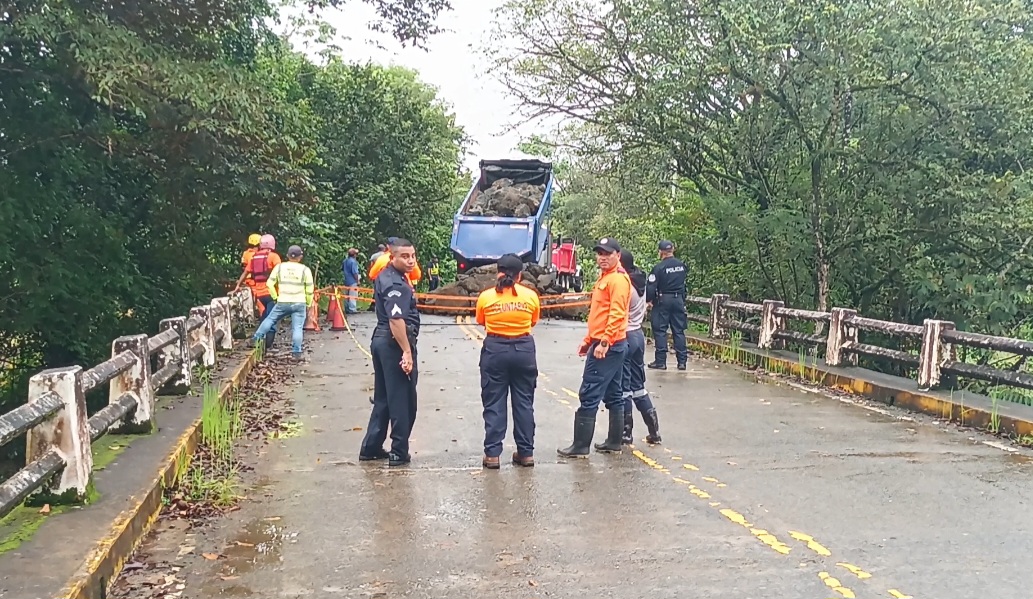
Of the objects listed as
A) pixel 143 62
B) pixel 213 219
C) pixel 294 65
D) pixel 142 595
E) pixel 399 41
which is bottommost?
pixel 142 595

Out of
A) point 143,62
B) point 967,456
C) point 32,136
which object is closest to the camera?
point 967,456

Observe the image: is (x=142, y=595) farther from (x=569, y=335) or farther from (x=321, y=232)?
(x=321, y=232)

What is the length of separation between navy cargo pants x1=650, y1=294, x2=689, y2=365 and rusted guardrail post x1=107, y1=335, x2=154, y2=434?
27.0 feet

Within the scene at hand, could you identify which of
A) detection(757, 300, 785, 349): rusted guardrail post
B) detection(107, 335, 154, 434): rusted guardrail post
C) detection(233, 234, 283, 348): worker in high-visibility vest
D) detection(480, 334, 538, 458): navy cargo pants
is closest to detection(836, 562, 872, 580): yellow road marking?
detection(480, 334, 538, 458): navy cargo pants

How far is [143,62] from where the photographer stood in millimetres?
12625

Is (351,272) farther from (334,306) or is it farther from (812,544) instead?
(812,544)

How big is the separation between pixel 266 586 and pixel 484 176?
2603 centimetres

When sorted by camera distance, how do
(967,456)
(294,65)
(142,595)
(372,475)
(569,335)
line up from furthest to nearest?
(294,65)
(569,335)
(967,456)
(372,475)
(142,595)

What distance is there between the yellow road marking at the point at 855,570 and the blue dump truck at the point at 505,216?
21082 mm

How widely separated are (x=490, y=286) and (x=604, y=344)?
17.7m

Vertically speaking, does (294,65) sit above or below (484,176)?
above

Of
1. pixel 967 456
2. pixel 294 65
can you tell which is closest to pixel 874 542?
pixel 967 456

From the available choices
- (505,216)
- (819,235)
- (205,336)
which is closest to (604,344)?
(205,336)

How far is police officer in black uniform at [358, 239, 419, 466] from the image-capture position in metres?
7.83
